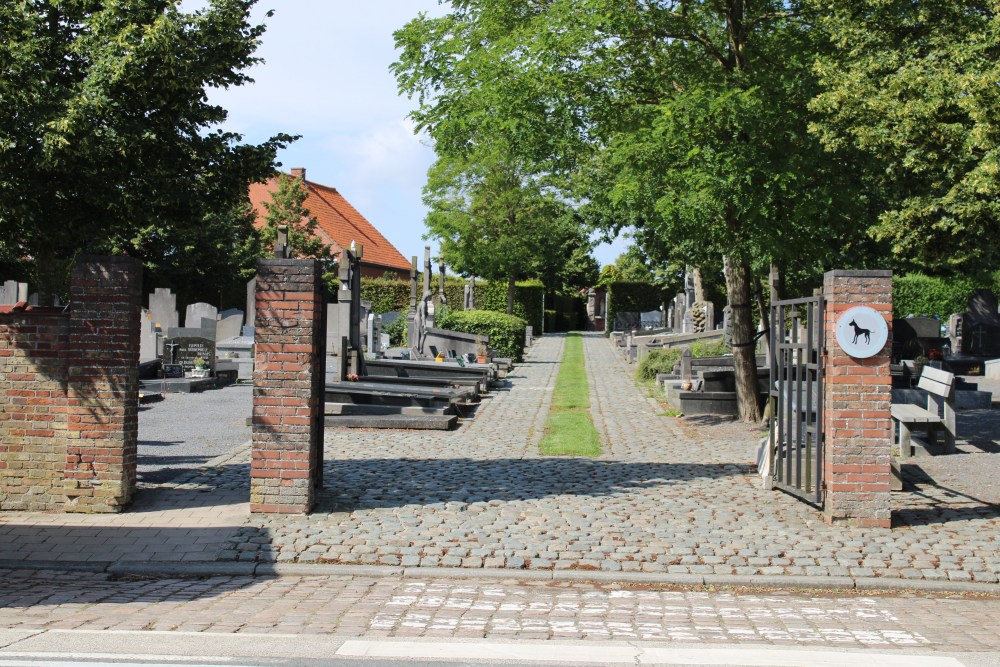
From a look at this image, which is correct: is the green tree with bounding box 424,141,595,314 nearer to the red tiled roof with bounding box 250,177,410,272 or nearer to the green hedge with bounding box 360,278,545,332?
the green hedge with bounding box 360,278,545,332

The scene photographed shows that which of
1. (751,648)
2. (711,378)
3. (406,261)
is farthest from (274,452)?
(406,261)

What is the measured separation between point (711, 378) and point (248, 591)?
36.0ft

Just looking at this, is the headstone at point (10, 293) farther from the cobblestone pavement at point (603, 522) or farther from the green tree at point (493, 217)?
the green tree at point (493, 217)

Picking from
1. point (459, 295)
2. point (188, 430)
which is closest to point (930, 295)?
point (459, 295)

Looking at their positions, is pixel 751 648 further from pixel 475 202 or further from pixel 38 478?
pixel 475 202

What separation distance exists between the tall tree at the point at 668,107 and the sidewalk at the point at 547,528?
3.32 m

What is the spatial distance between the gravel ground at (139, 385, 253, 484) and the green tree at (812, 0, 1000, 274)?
871 cm

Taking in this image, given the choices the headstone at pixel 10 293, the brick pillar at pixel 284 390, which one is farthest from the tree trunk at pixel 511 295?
the brick pillar at pixel 284 390

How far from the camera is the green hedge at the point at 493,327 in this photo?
2870 cm

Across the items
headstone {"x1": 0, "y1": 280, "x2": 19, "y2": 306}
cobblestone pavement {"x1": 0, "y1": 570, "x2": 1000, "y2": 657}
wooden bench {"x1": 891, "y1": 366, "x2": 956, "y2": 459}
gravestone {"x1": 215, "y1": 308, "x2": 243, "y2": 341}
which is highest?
headstone {"x1": 0, "y1": 280, "x2": 19, "y2": 306}

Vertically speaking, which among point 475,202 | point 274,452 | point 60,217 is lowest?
point 274,452

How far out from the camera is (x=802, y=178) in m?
11.6

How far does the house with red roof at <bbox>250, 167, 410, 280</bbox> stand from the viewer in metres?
50.2

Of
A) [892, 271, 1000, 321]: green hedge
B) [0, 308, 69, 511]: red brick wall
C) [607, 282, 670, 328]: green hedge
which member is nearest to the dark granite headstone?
[0, 308, 69, 511]: red brick wall
